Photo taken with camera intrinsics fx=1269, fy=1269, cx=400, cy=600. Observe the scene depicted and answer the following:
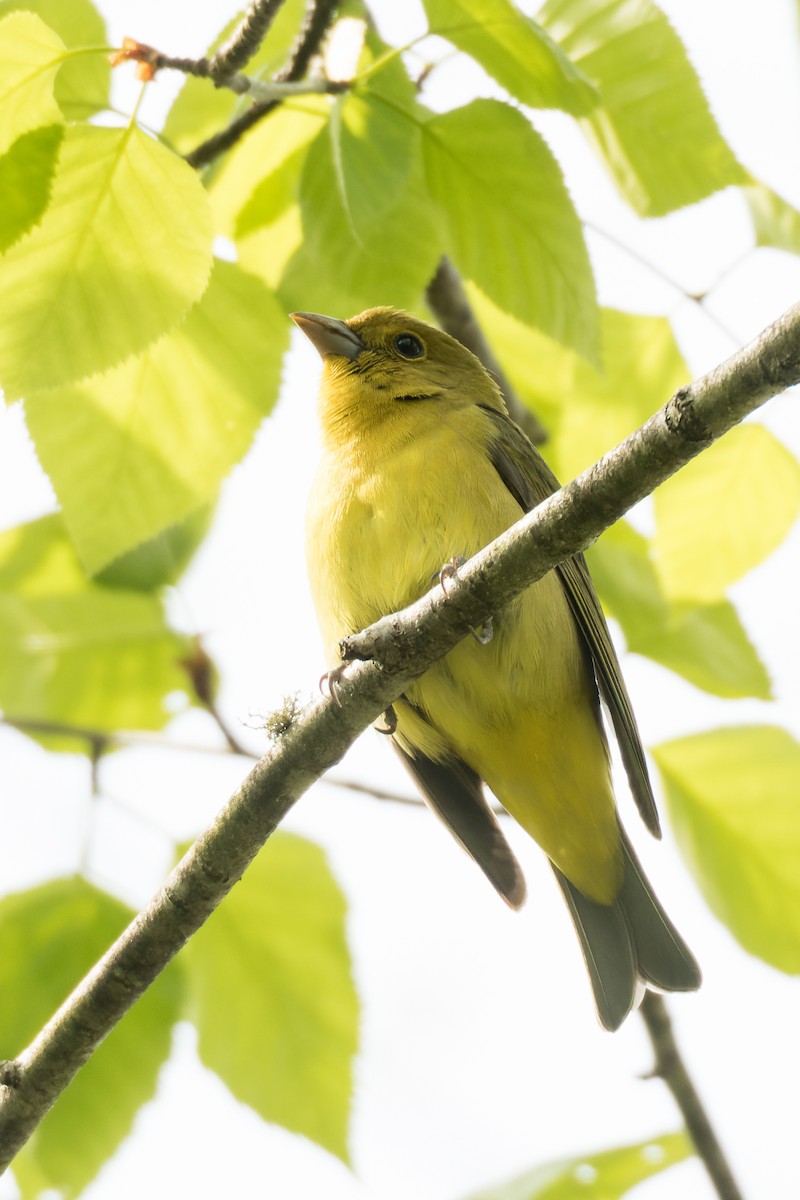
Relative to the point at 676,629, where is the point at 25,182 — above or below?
above

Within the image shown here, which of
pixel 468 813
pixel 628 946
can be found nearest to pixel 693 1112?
pixel 628 946

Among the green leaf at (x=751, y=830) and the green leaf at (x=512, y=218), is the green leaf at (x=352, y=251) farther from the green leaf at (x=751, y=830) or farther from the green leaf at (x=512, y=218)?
the green leaf at (x=751, y=830)

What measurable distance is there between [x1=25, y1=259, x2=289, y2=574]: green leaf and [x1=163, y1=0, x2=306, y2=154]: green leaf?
0.50m

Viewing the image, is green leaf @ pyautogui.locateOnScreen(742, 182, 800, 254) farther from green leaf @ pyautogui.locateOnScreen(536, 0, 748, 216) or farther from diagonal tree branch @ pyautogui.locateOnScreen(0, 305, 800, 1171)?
diagonal tree branch @ pyautogui.locateOnScreen(0, 305, 800, 1171)

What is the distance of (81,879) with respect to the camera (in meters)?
3.53

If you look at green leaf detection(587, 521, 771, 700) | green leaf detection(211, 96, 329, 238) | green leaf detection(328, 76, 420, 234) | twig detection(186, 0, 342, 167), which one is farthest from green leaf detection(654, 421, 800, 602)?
twig detection(186, 0, 342, 167)

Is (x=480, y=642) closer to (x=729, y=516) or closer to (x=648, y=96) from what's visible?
(x=729, y=516)

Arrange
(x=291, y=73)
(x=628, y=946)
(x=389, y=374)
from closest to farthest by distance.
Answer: (x=291, y=73) < (x=628, y=946) < (x=389, y=374)

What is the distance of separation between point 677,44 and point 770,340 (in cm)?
150

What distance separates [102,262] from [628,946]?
3.30 metres

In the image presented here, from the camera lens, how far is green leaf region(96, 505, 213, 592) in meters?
3.91

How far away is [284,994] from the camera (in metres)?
3.47

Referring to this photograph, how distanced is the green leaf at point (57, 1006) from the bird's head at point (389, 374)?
2065 mm

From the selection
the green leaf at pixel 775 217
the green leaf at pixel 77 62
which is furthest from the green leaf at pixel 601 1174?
the green leaf at pixel 77 62
